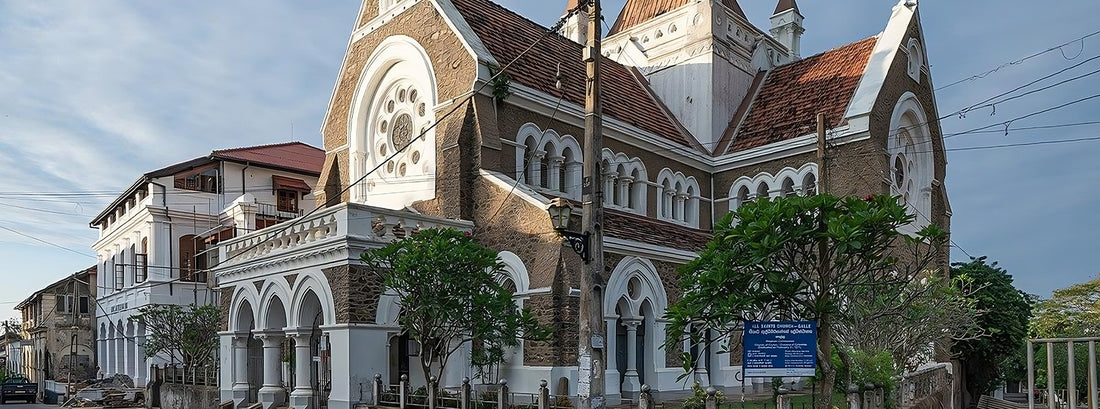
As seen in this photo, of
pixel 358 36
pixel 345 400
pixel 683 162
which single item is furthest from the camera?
pixel 683 162

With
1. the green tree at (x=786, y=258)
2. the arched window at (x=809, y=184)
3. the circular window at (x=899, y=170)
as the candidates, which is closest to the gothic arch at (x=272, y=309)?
the green tree at (x=786, y=258)

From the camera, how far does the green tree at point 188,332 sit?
31000mm

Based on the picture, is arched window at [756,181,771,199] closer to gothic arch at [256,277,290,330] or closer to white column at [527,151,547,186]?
white column at [527,151,547,186]

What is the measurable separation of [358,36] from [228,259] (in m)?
7.71

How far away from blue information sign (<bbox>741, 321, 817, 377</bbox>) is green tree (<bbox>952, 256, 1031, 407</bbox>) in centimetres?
2436

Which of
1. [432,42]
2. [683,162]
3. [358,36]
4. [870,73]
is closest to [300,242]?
[432,42]

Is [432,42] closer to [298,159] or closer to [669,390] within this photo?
[669,390]

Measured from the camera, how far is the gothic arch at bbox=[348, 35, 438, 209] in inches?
923

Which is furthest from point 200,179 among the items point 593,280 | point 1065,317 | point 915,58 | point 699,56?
point 1065,317

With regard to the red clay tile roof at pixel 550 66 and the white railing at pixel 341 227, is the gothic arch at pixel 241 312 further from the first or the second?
the red clay tile roof at pixel 550 66

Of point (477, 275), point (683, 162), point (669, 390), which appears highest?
point (683, 162)

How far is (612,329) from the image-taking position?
20.4m

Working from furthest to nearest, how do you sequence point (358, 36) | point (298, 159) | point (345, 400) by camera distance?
point (298, 159) < point (358, 36) < point (345, 400)

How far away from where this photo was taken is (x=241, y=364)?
2227cm
